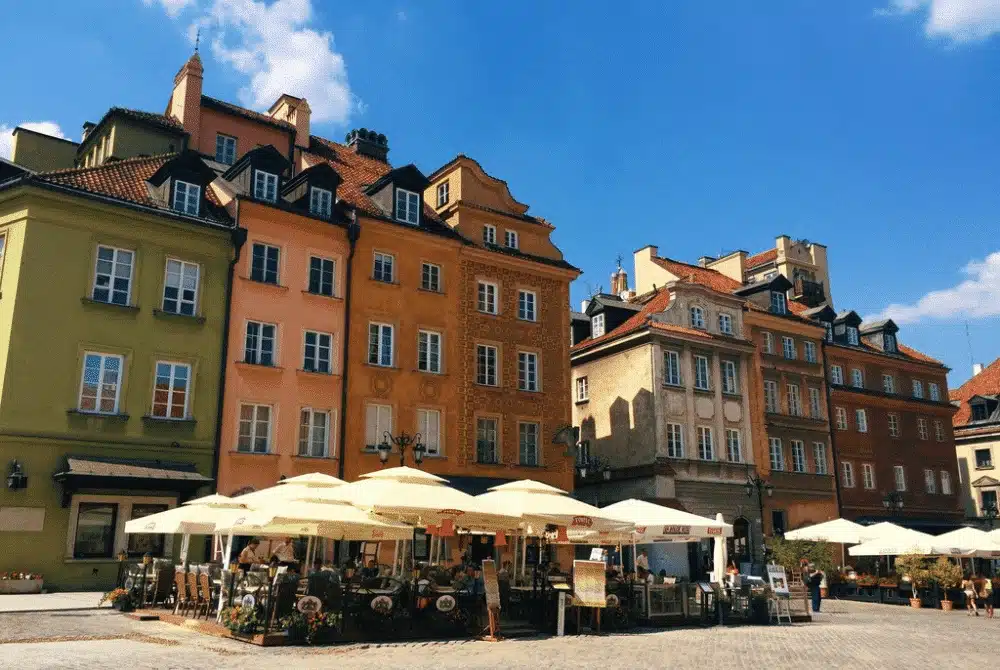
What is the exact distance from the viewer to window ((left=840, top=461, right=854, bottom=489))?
4402 cm

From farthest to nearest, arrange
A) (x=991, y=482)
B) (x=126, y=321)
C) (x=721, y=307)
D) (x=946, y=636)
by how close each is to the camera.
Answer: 1. (x=991, y=482)
2. (x=721, y=307)
3. (x=126, y=321)
4. (x=946, y=636)

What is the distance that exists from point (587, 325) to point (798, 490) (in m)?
12.7

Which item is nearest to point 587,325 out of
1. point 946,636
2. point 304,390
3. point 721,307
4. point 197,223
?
point 721,307

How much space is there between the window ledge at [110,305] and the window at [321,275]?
18.6 ft

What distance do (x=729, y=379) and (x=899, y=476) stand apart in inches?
561

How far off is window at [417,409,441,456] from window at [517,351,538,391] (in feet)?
12.8

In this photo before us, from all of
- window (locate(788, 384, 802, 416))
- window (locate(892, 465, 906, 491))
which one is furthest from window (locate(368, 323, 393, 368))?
window (locate(892, 465, 906, 491))

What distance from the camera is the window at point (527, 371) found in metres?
32.5

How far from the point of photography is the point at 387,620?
50.4ft

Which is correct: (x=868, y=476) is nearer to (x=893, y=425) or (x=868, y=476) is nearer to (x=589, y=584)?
(x=893, y=425)

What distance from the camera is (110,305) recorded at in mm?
24375

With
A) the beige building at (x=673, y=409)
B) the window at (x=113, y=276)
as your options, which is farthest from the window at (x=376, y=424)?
the beige building at (x=673, y=409)

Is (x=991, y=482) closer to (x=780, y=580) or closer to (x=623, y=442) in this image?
(x=623, y=442)

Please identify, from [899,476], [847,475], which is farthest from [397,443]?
[899,476]
